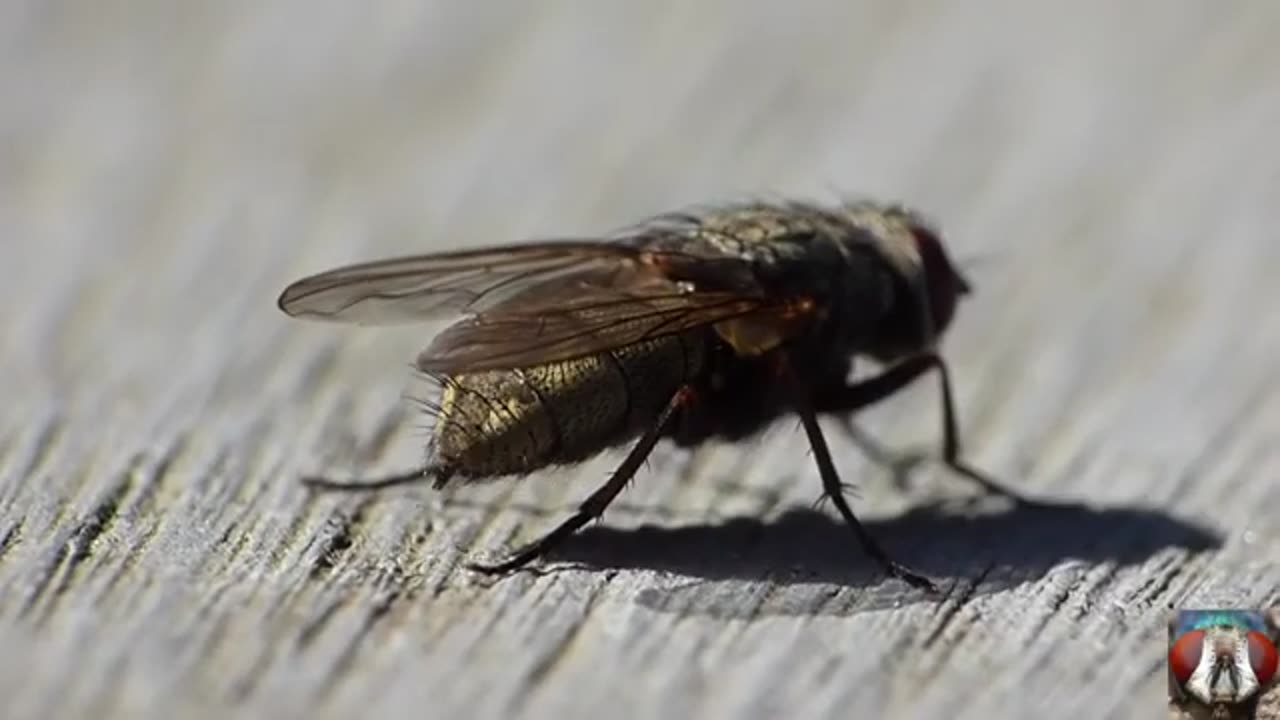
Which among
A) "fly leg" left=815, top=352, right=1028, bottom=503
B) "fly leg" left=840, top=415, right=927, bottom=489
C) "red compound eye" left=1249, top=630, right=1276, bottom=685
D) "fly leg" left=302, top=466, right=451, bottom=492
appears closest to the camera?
"red compound eye" left=1249, top=630, right=1276, bottom=685

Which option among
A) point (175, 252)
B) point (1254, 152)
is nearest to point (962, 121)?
point (1254, 152)

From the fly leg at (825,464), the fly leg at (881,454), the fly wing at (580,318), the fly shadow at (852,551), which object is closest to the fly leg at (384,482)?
the fly wing at (580,318)

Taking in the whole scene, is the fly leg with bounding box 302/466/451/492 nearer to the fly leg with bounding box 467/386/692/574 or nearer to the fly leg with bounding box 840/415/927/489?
the fly leg with bounding box 467/386/692/574

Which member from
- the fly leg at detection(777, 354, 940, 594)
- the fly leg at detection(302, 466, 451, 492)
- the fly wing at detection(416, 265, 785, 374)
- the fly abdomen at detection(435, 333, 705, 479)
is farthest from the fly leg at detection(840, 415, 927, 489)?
the fly leg at detection(302, 466, 451, 492)

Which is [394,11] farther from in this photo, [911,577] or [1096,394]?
[911,577]

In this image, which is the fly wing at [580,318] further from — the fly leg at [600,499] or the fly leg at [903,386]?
the fly leg at [903,386]

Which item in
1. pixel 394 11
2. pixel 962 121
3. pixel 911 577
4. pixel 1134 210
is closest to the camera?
pixel 911 577
